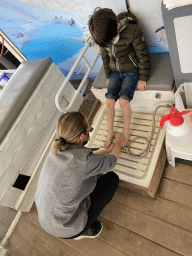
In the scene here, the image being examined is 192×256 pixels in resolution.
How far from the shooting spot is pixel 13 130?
5.22 feet

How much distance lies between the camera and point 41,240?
65.3 inches

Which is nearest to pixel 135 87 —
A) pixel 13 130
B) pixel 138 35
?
pixel 138 35

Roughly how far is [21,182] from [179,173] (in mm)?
1308

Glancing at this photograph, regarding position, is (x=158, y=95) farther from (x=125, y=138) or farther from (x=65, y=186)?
(x=65, y=186)

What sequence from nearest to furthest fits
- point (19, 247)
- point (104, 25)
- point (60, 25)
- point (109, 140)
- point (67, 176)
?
point (67, 176) → point (104, 25) → point (109, 140) → point (19, 247) → point (60, 25)

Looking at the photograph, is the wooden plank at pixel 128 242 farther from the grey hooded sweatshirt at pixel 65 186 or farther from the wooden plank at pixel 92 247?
the grey hooded sweatshirt at pixel 65 186

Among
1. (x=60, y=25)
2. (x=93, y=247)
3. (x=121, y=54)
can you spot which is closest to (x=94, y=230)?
(x=93, y=247)

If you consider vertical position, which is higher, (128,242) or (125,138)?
(125,138)

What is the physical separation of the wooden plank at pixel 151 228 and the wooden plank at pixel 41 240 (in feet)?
1.35

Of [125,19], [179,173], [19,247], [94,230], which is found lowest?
[19,247]

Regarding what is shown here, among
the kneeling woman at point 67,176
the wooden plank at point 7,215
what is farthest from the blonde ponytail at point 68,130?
the wooden plank at point 7,215

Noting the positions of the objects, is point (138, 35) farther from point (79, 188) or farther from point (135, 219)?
point (135, 219)

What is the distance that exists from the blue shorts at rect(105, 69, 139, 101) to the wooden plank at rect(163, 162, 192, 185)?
1.99ft

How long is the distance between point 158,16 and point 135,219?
56.1 inches
